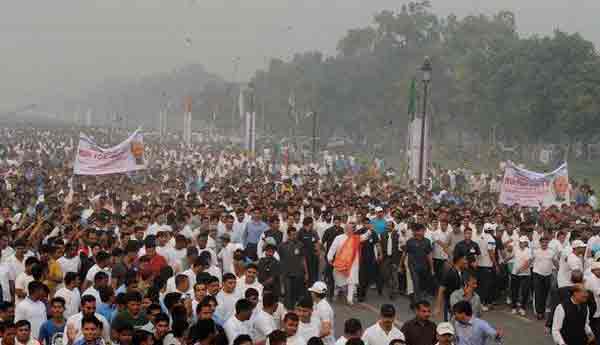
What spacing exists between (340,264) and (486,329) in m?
5.83

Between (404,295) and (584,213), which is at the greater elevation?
(584,213)

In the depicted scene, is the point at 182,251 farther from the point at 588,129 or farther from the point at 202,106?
the point at 202,106

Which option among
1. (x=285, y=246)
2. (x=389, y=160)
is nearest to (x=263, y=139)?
(x=389, y=160)

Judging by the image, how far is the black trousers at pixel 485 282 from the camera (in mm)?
13266

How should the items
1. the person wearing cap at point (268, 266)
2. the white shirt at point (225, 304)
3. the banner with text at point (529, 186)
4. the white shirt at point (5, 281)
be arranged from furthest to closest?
the banner with text at point (529, 186) < the person wearing cap at point (268, 266) < the white shirt at point (5, 281) < the white shirt at point (225, 304)

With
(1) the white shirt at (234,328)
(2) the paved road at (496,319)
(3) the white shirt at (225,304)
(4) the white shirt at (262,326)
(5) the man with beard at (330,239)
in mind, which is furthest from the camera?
(5) the man with beard at (330,239)

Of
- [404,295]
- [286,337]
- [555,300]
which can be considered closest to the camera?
[286,337]

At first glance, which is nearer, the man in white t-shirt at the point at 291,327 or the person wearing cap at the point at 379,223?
the man in white t-shirt at the point at 291,327

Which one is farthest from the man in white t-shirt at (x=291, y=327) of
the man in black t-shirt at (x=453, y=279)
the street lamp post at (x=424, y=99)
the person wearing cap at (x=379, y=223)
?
the street lamp post at (x=424, y=99)

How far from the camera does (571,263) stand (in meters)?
11.1

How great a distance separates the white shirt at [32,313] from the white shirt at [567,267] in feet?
21.8

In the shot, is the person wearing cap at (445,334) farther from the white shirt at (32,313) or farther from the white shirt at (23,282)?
the white shirt at (23,282)

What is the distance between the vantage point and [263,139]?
8212 centimetres

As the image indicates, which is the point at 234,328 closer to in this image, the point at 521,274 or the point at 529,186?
the point at 521,274
